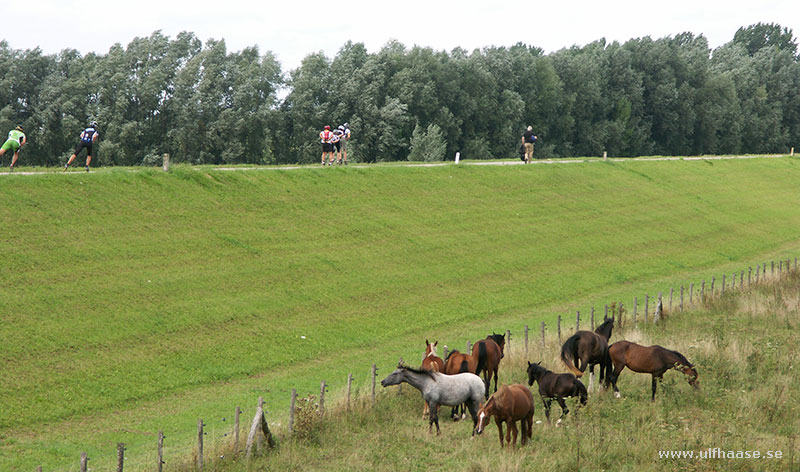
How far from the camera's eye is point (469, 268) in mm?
40125

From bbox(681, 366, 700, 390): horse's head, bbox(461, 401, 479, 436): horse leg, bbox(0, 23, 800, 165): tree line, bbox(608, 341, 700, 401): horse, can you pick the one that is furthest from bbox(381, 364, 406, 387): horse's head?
bbox(0, 23, 800, 165): tree line

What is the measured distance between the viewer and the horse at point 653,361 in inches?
766

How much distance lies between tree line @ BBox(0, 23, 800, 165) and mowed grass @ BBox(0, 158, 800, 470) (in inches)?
1377

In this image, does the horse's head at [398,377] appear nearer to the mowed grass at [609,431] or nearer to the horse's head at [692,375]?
the mowed grass at [609,431]

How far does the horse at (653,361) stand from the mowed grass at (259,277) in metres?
8.37

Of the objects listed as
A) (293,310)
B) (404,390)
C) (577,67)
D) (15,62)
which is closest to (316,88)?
(15,62)

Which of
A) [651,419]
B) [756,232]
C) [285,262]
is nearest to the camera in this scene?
[651,419]

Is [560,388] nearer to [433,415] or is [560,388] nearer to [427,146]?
[433,415]

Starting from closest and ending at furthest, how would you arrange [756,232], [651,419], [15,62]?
[651,419] → [756,232] → [15,62]

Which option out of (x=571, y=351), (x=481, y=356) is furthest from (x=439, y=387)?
(x=571, y=351)

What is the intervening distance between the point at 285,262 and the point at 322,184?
37.0ft

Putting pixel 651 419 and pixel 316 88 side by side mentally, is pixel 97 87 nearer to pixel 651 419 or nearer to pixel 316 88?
pixel 316 88

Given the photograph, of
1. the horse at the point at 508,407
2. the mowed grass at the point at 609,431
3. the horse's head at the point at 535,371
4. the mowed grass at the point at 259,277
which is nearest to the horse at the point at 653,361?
the mowed grass at the point at 609,431

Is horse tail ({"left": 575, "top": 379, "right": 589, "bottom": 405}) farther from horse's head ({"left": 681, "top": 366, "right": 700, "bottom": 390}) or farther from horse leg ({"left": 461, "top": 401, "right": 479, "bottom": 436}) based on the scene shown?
horse's head ({"left": 681, "top": 366, "right": 700, "bottom": 390})
